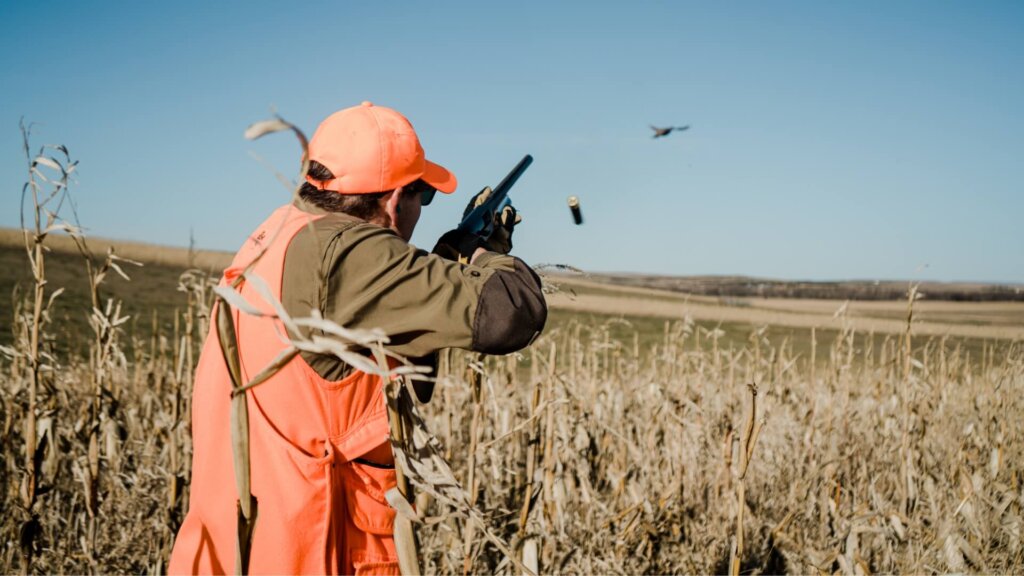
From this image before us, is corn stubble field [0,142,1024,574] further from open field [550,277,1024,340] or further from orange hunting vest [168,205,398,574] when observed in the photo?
open field [550,277,1024,340]

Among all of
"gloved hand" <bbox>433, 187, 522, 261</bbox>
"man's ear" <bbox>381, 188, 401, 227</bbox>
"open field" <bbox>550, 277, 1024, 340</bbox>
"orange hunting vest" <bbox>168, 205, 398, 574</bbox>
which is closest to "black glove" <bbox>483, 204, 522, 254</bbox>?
"gloved hand" <bbox>433, 187, 522, 261</bbox>

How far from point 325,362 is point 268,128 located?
114 cm

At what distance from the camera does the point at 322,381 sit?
1.73m

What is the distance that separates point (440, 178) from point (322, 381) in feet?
2.63

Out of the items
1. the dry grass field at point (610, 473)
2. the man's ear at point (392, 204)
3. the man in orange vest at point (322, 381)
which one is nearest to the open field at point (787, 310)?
the dry grass field at point (610, 473)

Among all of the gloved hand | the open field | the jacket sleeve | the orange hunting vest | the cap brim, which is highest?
the cap brim

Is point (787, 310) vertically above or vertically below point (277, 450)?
below

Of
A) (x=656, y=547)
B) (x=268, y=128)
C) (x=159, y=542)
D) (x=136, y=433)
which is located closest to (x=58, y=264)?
(x=136, y=433)

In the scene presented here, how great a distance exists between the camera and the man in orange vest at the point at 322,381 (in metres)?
1.69

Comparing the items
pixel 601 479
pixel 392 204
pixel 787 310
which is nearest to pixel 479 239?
pixel 392 204

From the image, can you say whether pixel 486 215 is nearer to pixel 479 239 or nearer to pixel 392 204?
pixel 479 239

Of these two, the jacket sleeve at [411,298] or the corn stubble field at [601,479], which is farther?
the corn stubble field at [601,479]

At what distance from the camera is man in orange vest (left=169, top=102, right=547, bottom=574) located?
169 centimetres

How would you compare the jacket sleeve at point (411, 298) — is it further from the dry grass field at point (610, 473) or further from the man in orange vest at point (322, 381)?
the dry grass field at point (610, 473)
